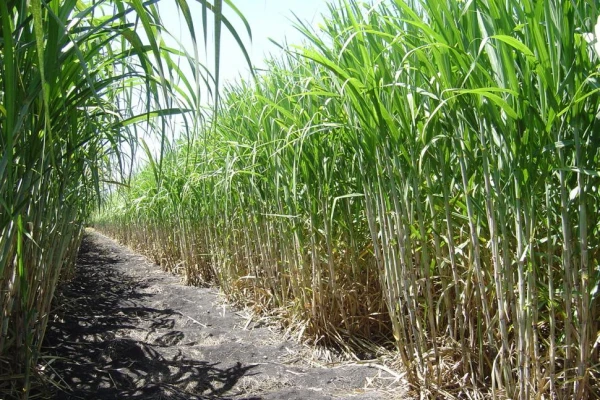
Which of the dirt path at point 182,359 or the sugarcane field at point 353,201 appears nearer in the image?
the sugarcane field at point 353,201

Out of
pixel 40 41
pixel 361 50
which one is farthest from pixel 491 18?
pixel 40 41

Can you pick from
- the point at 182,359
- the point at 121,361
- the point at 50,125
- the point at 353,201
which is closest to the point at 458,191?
the point at 353,201

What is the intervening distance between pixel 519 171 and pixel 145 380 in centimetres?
181

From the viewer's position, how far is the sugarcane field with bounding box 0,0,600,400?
115 cm

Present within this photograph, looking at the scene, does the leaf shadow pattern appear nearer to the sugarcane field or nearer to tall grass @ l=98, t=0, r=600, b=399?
the sugarcane field

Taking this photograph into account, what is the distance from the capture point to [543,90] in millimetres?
1151

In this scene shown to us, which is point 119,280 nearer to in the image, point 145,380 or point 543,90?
point 145,380

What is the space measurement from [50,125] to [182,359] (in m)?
1.81

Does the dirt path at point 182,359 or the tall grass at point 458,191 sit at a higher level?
the tall grass at point 458,191

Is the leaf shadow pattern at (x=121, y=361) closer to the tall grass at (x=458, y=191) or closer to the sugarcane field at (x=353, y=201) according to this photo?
the sugarcane field at (x=353, y=201)

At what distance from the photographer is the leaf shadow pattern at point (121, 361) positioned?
7.16ft

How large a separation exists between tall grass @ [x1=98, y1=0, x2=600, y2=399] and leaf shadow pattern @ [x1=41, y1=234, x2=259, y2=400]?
23.2 inches

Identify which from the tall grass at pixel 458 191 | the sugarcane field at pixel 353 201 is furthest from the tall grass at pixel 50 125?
the tall grass at pixel 458 191

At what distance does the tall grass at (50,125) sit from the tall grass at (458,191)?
31 cm
